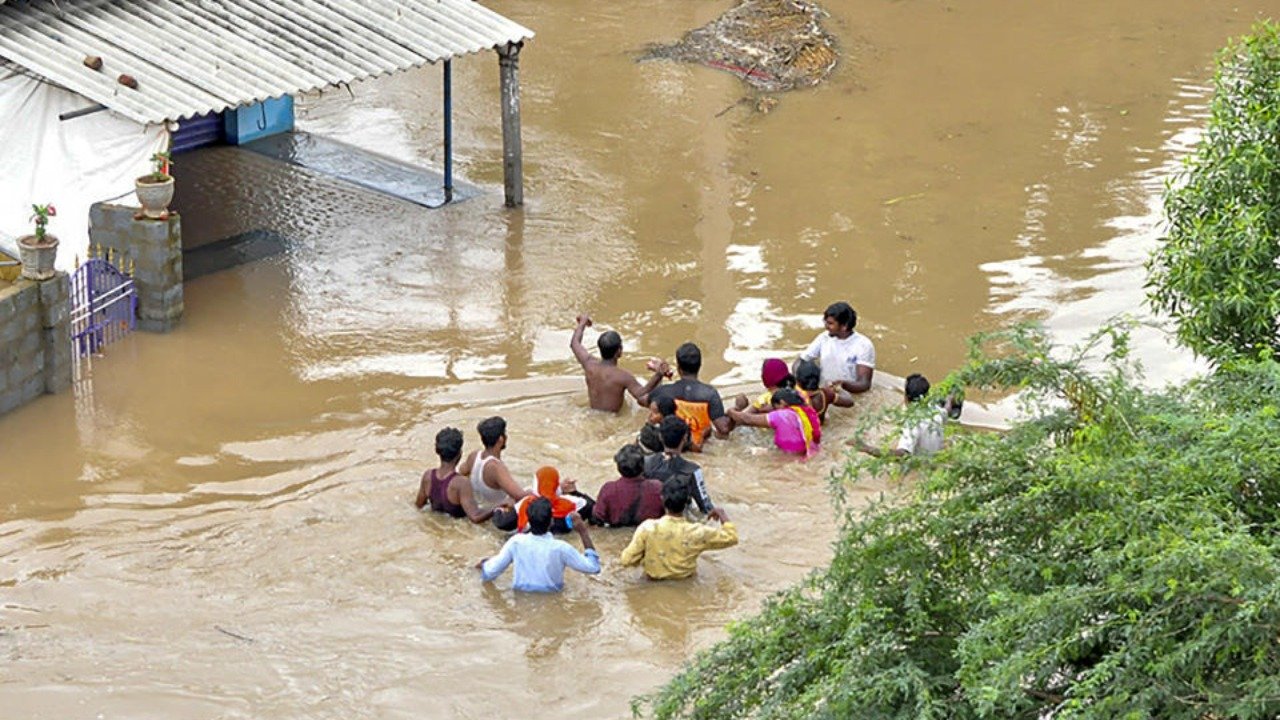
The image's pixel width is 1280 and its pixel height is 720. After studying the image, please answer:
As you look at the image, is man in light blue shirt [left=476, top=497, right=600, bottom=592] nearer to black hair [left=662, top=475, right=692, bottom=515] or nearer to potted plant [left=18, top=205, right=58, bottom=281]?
black hair [left=662, top=475, right=692, bottom=515]

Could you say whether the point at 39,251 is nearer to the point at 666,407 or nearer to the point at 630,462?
the point at 666,407

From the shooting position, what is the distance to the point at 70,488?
1173cm

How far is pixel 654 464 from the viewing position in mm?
11148

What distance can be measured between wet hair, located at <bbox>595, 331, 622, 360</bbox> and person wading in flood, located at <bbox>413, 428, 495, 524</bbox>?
5.81 feet

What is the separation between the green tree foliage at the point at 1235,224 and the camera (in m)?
9.20

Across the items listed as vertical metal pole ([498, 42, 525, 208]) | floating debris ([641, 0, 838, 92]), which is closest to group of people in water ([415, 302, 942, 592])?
vertical metal pole ([498, 42, 525, 208])

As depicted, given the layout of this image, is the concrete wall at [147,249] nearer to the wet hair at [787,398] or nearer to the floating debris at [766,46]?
the wet hair at [787,398]

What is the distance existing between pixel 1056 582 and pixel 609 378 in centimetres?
660

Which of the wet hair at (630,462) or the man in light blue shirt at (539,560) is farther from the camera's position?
the wet hair at (630,462)

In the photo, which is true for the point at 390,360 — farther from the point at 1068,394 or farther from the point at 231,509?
the point at 1068,394

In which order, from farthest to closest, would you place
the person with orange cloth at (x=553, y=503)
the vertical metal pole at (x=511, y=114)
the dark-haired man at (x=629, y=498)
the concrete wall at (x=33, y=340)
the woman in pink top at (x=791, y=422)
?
the vertical metal pole at (x=511, y=114) → the concrete wall at (x=33, y=340) → the woman in pink top at (x=791, y=422) → the dark-haired man at (x=629, y=498) → the person with orange cloth at (x=553, y=503)

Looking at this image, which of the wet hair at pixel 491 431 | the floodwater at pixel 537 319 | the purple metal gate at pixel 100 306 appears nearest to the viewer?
the floodwater at pixel 537 319

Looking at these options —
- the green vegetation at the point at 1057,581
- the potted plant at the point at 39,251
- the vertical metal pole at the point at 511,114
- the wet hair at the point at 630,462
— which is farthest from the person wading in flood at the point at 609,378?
the green vegetation at the point at 1057,581

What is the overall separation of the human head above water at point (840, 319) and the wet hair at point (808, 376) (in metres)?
0.44
